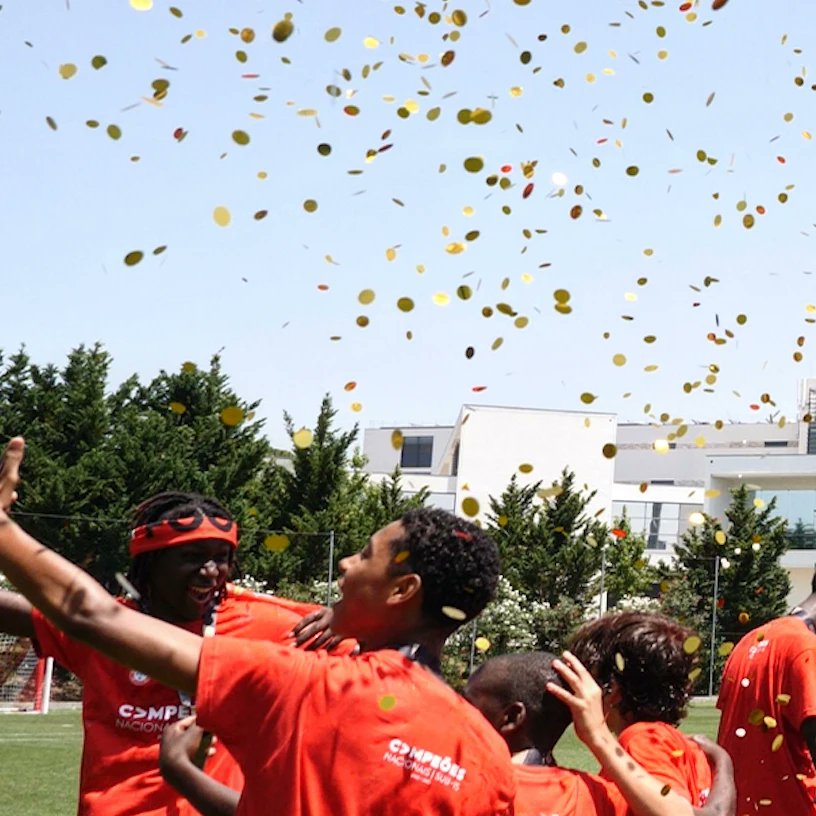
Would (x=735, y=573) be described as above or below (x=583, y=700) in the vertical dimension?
above

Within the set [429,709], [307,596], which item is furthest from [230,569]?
[307,596]

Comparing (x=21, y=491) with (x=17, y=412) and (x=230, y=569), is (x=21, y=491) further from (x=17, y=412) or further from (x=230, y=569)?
(x=230, y=569)

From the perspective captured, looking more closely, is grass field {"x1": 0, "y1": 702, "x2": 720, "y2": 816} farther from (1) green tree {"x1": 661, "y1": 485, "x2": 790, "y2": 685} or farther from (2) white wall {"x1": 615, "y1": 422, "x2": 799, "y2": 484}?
(2) white wall {"x1": 615, "y1": 422, "x2": 799, "y2": 484}

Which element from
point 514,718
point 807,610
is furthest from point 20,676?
point 514,718

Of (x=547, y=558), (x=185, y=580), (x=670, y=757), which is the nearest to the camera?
(x=670, y=757)

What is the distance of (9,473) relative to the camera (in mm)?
2746

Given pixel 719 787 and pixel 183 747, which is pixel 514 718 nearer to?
pixel 719 787

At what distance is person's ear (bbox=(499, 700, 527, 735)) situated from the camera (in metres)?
3.96

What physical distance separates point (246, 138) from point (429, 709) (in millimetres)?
2317

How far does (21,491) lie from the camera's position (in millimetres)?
37625

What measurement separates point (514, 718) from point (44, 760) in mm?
15681

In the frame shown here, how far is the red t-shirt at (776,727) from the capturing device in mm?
5812

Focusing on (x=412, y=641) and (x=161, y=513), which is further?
(x=161, y=513)

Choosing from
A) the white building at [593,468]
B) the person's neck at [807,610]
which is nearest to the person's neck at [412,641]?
the person's neck at [807,610]
